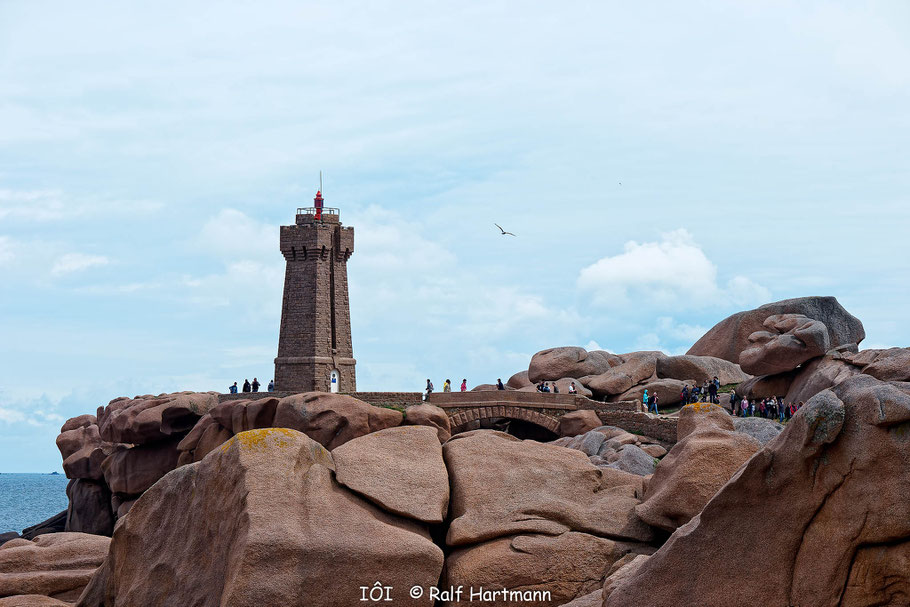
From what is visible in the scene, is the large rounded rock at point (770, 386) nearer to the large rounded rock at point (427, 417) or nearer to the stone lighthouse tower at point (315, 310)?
the large rounded rock at point (427, 417)

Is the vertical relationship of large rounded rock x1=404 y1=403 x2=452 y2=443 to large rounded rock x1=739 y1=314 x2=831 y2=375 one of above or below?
below

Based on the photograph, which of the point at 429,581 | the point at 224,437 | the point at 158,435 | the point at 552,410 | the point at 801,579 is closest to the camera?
the point at 801,579

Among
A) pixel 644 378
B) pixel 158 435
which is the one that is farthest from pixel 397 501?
pixel 644 378

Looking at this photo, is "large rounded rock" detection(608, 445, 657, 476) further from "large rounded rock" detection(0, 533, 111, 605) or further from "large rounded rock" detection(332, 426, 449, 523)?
"large rounded rock" detection(0, 533, 111, 605)

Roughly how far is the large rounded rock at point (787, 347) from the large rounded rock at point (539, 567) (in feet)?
111

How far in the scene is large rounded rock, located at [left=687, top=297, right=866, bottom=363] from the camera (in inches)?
2112

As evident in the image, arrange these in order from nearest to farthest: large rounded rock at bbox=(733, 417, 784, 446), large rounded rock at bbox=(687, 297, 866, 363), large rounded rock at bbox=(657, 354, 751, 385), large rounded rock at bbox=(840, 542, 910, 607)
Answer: large rounded rock at bbox=(840, 542, 910, 607), large rounded rock at bbox=(733, 417, 784, 446), large rounded rock at bbox=(657, 354, 751, 385), large rounded rock at bbox=(687, 297, 866, 363)

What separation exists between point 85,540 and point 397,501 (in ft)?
25.5

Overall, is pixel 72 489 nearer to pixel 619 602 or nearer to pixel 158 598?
pixel 158 598

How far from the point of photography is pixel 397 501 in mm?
14008

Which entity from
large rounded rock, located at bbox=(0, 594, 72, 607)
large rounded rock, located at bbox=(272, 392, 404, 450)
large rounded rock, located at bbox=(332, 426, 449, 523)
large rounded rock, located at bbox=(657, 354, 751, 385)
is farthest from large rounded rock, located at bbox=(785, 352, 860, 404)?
large rounded rock, located at bbox=(0, 594, 72, 607)

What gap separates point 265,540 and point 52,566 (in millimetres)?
7144

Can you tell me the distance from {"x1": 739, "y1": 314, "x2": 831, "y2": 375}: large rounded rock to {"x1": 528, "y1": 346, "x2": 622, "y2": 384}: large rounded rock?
1158cm

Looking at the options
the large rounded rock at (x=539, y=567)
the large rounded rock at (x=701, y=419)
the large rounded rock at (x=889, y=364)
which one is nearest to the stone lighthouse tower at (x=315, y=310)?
the large rounded rock at (x=889, y=364)
